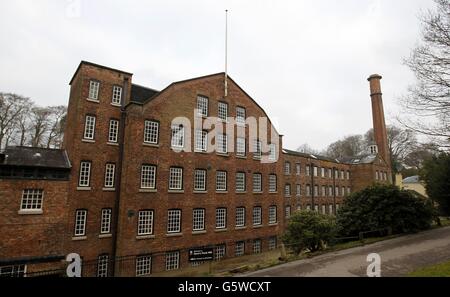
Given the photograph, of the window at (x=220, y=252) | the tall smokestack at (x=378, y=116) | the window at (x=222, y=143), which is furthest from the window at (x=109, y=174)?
the tall smokestack at (x=378, y=116)

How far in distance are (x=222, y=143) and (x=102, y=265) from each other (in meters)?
12.9

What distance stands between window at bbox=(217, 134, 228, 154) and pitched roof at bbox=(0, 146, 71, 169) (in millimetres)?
11409

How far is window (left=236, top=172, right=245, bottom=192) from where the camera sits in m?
24.7

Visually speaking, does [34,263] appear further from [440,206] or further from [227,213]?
[440,206]

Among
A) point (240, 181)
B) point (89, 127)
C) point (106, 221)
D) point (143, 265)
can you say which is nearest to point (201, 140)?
point (240, 181)

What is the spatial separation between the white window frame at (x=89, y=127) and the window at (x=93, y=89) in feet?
4.82

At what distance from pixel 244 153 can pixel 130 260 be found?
13.0m

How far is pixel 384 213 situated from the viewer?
66.5ft

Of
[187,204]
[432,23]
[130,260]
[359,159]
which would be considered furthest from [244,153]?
[359,159]

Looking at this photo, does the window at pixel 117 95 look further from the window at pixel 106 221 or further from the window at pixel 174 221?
the window at pixel 174 221

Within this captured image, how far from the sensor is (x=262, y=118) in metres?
28.0

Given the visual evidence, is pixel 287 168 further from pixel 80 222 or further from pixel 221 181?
pixel 80 222

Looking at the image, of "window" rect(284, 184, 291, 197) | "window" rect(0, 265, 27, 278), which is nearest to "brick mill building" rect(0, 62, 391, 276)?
"window" rect(0, 265, 27, 278)

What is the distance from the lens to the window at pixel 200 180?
22.0 m
